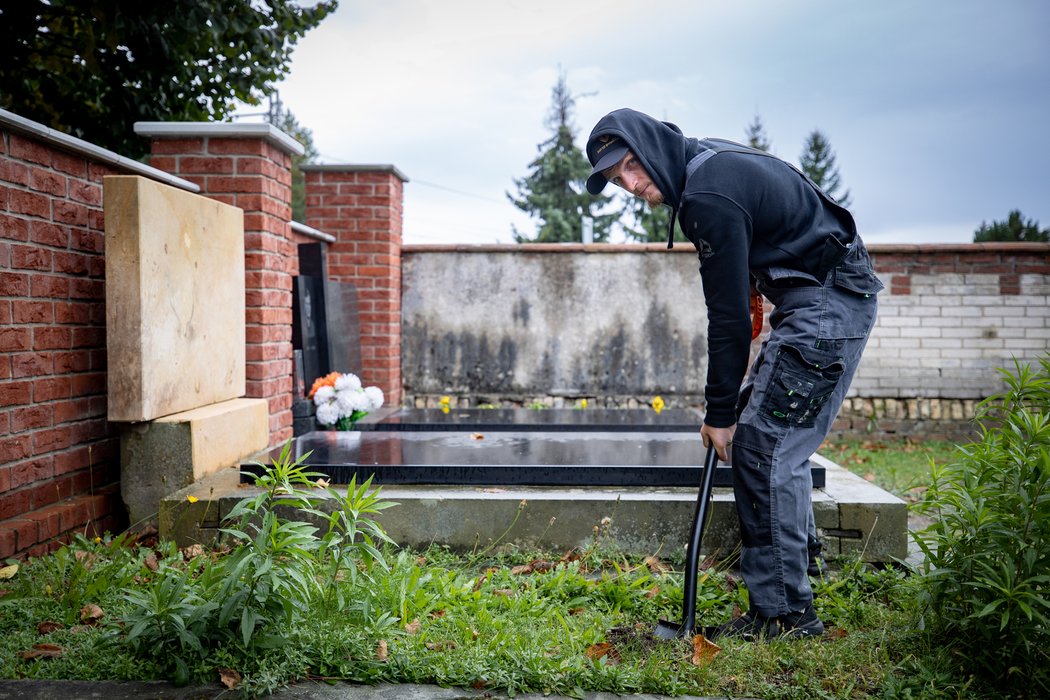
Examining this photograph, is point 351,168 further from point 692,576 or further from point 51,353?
point 692,576

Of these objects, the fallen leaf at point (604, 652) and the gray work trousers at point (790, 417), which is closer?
the fallen leaf at point (604, 652)

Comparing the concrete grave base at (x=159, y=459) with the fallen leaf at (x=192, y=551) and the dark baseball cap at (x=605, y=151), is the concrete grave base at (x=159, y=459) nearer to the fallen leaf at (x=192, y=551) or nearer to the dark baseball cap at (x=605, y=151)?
the fallen leaf at (x=192, y=551)

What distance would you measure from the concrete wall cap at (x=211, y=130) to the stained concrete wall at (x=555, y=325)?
3.95m

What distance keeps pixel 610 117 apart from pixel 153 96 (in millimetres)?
6067

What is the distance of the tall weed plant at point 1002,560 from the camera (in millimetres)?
2172

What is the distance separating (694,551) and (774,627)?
1.09 feet

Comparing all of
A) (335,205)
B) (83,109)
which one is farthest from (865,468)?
(83,109)

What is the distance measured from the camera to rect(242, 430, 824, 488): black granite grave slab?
366 centimetres


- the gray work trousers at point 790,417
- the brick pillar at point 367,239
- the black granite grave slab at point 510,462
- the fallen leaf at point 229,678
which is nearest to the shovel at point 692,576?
the gray work trousers at point 790,417

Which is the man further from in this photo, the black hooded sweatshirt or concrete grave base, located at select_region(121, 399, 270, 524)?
concrete grave base, located at select_region(121, 399, 270, 524)

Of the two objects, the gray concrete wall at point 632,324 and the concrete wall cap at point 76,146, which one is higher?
the concrete wall cap at point 76,146

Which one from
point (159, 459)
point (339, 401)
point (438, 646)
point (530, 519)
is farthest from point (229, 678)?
point (339, 401)

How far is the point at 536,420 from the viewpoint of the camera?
5.84 meters

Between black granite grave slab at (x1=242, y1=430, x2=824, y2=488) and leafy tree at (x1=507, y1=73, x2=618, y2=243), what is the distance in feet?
70.9
